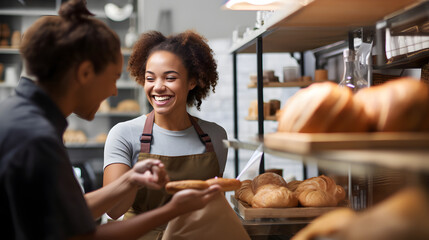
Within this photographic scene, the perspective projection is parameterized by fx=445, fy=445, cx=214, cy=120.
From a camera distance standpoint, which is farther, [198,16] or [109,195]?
[198,16]

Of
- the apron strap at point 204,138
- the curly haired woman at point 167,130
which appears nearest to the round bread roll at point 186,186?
the curly haired woman at point 167,130

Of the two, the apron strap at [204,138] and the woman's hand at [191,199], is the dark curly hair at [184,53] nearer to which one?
the apron strap at [204,138]

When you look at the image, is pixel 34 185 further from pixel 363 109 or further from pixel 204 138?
pixel 204 138

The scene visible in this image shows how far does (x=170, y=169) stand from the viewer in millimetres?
1994

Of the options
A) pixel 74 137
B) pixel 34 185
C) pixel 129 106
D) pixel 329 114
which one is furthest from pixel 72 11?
pixel 74 137

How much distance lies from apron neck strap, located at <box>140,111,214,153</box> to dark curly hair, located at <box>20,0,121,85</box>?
0.89 metres

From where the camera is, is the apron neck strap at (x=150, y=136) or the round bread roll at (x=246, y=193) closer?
the round bread roll at (x=246, y=193)

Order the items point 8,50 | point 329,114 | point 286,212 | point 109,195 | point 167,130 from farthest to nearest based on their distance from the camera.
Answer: point 8,50, point 167,130, point 286,212, point 109,195, point 329,114

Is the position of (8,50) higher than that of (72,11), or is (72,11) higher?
(8,50)

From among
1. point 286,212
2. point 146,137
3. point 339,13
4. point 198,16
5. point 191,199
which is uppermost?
point 198,16

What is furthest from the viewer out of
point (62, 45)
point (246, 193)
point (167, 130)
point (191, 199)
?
point (167, 130)

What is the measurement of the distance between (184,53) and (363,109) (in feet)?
4.41

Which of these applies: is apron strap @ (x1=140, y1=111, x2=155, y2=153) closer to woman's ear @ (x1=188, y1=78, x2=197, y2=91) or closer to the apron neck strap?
the apron neck strap

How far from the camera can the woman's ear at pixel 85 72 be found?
3.65ft
